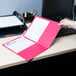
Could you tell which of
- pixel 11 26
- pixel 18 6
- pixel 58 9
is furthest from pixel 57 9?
pixel 11 26

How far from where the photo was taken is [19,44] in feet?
3.70

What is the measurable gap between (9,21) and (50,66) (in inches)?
25.9

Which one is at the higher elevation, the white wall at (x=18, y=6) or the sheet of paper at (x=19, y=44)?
the white wall at (x=18, y=6)

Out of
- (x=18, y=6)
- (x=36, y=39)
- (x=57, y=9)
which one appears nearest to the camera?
(x=36, y=39)

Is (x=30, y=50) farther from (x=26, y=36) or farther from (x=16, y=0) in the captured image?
(x=16, y=0)

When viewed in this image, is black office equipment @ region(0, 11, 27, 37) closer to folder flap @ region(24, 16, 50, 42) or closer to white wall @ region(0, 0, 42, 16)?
folder flap @ region(24, 16, 50, 42)

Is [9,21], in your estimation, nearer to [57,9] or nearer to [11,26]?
[11,26]

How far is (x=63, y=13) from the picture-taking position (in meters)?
1.56

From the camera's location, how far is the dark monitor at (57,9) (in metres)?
1.44

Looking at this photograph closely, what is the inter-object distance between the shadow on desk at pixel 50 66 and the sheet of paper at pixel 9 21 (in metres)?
0.43

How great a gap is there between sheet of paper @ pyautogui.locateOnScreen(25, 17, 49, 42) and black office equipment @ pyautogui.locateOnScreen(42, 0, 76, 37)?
0.79 feet

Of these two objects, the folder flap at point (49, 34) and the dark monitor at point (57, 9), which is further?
the dark monitor at point (57, 9)

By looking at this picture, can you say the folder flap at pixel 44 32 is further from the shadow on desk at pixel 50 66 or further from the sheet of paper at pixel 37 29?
the shadow on desk at pixel 50 66

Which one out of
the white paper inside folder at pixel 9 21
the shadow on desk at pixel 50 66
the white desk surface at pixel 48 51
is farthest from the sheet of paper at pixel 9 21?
the shadow on desk at pixel 50 66
